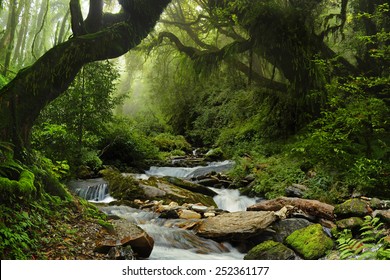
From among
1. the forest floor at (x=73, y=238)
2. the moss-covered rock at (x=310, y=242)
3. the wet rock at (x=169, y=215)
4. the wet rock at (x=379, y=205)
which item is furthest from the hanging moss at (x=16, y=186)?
the wet rock at (x=379, y=205)

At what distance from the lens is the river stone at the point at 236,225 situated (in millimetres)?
4504

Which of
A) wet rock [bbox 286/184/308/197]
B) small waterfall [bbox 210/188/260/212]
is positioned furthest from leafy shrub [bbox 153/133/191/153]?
wet rock [bbox 286/184/308/197]

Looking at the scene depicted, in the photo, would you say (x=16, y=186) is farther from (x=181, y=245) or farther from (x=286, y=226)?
(x=286, y=226)

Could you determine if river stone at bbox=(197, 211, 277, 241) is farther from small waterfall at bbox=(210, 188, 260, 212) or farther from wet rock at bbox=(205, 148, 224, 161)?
wet rock at bbox=(205, 148, 224, 161)

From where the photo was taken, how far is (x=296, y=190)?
6945 mm

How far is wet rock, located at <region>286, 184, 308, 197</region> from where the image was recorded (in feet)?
22.4

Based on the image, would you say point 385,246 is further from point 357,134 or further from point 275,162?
point 275,162

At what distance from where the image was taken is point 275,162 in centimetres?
880

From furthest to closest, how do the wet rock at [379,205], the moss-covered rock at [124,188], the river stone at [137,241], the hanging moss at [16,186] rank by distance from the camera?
the moss-covered rock at [124,188]
the wet rock at [379,205]
the river stone at [137,241]
the hanging moss at [16,186]

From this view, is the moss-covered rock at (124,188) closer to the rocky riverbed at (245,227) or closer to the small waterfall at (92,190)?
the small waterfall at (92,190)

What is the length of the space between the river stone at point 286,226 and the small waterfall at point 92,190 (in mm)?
3742

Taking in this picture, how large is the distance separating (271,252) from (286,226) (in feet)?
3.38

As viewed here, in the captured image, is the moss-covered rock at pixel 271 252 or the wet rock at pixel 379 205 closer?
the moss-covered rock at pixel 271 252

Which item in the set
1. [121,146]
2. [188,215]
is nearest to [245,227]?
[188,215]
